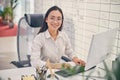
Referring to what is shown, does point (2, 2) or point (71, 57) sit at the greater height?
point (2, 2)

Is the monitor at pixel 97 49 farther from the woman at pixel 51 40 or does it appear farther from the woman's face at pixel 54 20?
the woman's face at pixel 54 20

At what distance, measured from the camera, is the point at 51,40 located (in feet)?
7.59

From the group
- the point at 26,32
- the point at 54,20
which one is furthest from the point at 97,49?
the point at 26,32

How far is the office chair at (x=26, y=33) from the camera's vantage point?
2.34m

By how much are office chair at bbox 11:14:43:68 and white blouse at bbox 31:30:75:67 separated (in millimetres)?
185

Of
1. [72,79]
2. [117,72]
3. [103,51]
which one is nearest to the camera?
[117,72]

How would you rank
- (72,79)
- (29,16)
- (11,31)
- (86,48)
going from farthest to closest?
(11,31) → (86,48) → (29,16) → (72,79)

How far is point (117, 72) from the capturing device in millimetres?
829

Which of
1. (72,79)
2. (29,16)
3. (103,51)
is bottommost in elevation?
(72,79)

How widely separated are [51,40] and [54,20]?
226mm

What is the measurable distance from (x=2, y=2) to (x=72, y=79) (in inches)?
167

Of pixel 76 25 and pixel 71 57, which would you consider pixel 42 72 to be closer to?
pixel 71 57

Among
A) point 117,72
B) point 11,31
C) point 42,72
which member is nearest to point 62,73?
point 42,72

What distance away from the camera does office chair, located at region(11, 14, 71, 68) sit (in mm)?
2344
